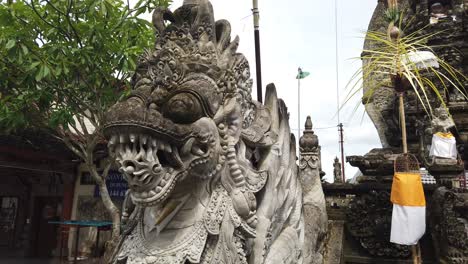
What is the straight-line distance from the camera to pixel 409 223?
4.18 m

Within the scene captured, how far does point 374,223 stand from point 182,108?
4371mm

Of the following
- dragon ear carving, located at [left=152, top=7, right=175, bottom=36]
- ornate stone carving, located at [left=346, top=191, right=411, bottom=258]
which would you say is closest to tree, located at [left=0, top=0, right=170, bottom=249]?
dragon ear carving, located at [left=152, top=7, right=175, bottom=36]

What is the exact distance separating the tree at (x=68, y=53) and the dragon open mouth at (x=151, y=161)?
12.8 feet

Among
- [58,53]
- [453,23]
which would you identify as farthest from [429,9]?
[58,53]

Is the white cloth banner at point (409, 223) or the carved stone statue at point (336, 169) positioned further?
the carved stone statue at point (336, 169)

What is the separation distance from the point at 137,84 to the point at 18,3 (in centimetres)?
500

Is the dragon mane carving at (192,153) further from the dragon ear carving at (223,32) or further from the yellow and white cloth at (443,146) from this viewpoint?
the yellow and white cloth at (443,146)

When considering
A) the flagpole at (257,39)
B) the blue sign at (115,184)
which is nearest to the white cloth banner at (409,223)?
the flagpole at (257,39)

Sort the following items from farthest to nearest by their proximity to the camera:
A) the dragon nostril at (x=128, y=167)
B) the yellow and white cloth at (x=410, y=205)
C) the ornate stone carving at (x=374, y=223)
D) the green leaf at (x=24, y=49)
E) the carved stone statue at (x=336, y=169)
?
the carved stone statue at (x=336, y=169) < the green leaf at (x=24, y=49) < the ornate stone carving at (x=374, y=223) < the yellow and white cloth at (x=410, y=205) < the dragon nostril at (x=128, y=167)

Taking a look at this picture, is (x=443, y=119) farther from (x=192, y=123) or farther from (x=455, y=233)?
(x=192, y=123)

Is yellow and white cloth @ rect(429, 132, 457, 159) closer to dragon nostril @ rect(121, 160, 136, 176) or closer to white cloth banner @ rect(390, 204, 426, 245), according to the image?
white cloth banner @ rect(390, 204, 426, 245)

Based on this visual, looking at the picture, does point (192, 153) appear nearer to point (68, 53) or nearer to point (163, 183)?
point (163, 183)

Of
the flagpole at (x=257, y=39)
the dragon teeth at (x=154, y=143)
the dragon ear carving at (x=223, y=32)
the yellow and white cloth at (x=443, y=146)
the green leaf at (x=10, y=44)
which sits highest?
the flagpole at (x=257, y=39)

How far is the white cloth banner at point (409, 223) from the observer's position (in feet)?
13.7
